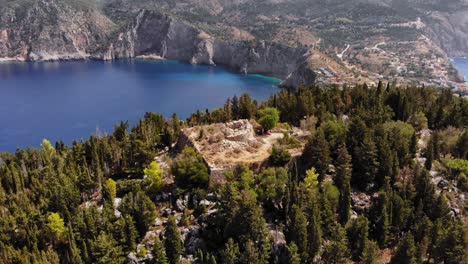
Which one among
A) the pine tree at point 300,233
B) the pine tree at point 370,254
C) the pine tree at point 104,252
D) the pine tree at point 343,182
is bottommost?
the pine tree at point 104,252

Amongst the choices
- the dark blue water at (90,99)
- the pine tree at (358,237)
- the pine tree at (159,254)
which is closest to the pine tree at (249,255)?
the pine tree at (159,254)

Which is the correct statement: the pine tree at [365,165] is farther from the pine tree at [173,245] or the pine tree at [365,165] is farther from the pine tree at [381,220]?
the pine tree at [173,245]

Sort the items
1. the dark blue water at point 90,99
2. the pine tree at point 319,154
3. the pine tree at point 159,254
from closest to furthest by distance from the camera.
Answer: the pine tree at point 159,254 < the pine tree at point 319,154 < the dark blue water at point 90,99

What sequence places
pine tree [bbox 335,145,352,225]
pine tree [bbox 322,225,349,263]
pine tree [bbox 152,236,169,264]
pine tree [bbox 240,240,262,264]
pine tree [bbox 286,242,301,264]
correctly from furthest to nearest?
pine tree [bbox 335,145,352,225], pine tree [bbox 152,236,169,264], pine tree [bbox 322,225,349,263], pine tree [bbox 286,242,301,264], pine tree [bbox 240,240,262,264]

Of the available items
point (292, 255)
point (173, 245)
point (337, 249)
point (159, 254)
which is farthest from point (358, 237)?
point (159, 254)

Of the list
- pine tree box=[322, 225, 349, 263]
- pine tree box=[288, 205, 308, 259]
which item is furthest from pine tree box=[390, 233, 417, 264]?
pine tree box=[288, 205, 308, 259]

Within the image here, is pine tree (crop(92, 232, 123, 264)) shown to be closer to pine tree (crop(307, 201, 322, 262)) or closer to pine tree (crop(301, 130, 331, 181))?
pine tree (crop(307, 201, 322, 262))

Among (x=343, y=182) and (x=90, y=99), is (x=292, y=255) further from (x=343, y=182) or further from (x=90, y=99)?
(x=90, y=99)

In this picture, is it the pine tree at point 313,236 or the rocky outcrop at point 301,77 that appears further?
the rocky outcrop at point 301,77
